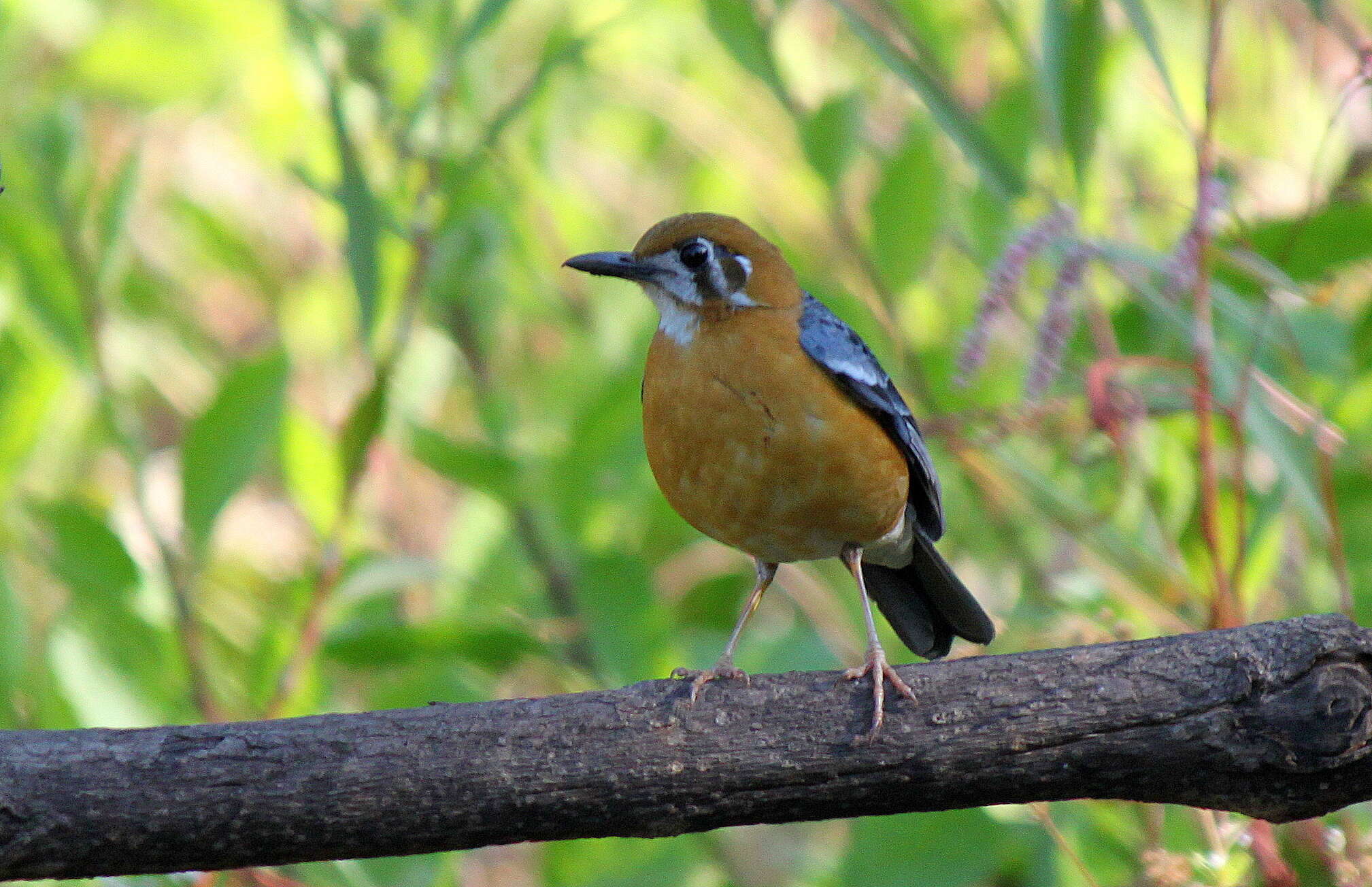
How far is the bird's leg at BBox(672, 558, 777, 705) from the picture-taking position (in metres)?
3.59

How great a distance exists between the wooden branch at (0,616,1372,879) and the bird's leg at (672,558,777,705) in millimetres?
145

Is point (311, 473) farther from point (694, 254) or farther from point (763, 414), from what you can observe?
point (763, 414)

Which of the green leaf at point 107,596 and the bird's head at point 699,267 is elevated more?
the bird's head at point 699,267

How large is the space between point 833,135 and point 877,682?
2.90 m

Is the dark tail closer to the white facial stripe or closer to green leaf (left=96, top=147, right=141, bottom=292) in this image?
the white facial stripe

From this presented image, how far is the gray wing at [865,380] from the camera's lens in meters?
4.43

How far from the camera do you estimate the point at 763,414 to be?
4.29 m

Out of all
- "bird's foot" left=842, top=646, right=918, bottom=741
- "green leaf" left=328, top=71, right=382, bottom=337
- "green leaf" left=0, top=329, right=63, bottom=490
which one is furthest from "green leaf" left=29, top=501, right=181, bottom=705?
"bird's foot" left=842, top=646, right=918, bottom=741

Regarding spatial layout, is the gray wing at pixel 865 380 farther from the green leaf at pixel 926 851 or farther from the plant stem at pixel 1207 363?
the green leaf at pixel 926 851

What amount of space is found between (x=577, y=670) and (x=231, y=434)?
1.61 metres

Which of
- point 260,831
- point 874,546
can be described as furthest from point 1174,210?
point 260,831

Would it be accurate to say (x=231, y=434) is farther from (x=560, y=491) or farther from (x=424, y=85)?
(x=424, y=85)

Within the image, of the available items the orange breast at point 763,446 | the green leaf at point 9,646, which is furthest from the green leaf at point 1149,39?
the green leaf at point 9,646

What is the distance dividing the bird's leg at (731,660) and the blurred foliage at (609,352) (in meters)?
0.54
